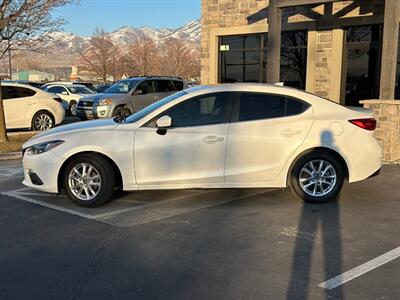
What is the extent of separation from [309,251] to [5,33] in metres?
10.2

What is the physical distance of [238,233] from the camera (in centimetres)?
539

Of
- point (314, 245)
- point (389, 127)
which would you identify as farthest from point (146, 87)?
point (314, 245)

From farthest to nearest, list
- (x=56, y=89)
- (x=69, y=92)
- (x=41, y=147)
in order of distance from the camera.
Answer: (x=56, y=89) < (x=69, y=92) < (x=41, y=147)

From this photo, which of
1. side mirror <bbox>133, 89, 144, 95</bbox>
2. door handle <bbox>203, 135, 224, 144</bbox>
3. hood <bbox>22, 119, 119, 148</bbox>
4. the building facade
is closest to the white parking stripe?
door handle <bbox>203, 135, 224, 144</bbox>

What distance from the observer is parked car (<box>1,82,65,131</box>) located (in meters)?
14.5

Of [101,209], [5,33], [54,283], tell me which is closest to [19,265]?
[54,283]

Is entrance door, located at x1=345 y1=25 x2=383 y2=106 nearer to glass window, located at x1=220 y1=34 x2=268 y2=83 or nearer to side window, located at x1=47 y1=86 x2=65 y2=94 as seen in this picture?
glass window, located at x1=220 y1=34 x2=268 y2=83

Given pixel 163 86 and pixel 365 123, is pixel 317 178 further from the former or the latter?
pixel 163 86

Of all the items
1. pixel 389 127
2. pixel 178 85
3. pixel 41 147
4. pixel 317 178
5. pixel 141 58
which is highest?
pixel 141 58

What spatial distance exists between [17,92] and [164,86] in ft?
17.4

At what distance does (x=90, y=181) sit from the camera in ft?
21.0

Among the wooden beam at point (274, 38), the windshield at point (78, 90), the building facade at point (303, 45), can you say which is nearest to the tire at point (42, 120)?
the building facade at point (303, 45)

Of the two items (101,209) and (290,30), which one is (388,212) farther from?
(290,30)

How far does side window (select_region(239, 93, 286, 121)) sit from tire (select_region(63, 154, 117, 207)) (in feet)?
6.33
